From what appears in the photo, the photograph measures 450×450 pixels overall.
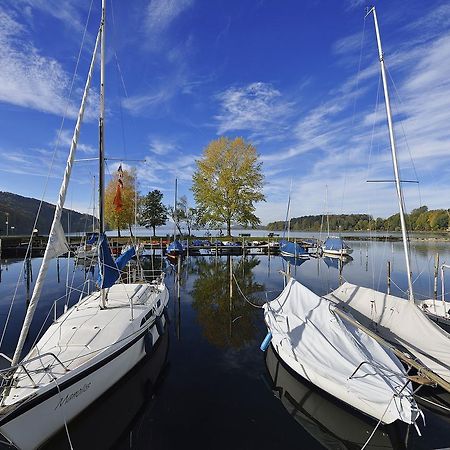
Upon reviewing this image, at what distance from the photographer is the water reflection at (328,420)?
24.0 ft

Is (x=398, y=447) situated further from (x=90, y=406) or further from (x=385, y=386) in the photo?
(x=90, y=406)

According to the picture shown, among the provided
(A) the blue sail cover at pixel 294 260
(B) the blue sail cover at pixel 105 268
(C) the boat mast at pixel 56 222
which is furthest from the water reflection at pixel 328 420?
(A) the blue sail cover at pixel 294 260

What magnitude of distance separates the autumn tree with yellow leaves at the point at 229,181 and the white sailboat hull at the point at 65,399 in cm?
4619

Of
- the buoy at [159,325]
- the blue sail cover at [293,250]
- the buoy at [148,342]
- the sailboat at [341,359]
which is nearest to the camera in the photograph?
the sailboat at [341,359]

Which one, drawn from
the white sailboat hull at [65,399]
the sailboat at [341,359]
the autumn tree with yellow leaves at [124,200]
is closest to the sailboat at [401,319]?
the sailboat at [341,359]

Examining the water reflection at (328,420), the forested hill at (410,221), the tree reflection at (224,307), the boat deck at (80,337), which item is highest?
the forested hill at (410,221)

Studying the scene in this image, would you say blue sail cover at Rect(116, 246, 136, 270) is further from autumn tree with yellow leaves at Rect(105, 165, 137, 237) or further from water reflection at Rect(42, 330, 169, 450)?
autumn tree with yellow leaves at Rect(105, 165, 137, 237)

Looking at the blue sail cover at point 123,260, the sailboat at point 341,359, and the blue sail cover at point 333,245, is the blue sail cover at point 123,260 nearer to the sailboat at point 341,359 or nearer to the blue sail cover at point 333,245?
the sailboat at point 341,359

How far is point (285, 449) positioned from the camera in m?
7.03

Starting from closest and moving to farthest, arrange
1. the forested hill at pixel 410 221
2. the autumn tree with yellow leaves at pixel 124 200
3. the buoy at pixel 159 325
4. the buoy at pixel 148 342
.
Answer: the buoy at pixel 148 342, the buoy at pixel 159 325, the autumn tree with yellow leaves at pixel 124 200, the forested hill at pixel 410 221

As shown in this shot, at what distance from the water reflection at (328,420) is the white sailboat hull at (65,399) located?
16.6 feet

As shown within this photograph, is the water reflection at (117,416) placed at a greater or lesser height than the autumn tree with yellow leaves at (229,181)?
lesser

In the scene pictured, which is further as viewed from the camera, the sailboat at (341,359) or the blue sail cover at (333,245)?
the blue sail cover at (333,245)

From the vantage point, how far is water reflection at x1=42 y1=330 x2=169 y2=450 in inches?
288
